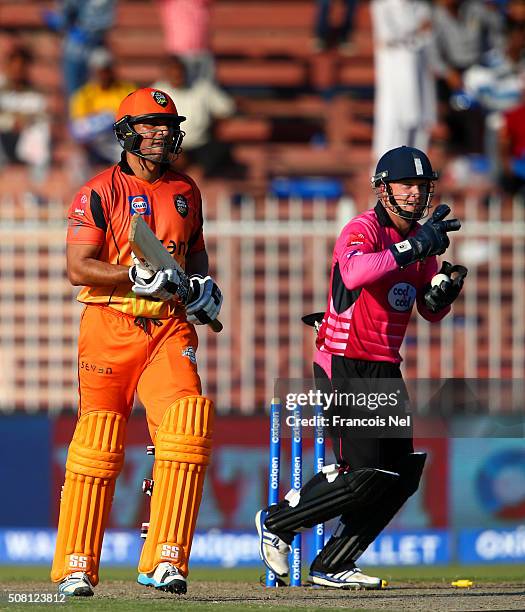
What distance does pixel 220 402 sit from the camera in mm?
10750

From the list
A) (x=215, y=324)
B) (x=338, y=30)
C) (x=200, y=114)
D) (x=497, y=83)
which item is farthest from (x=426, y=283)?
(x=338, y=30)

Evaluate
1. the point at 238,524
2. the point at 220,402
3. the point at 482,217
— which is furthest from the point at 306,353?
the point at 482,217

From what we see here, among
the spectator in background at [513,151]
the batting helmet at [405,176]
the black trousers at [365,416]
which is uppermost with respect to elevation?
the spectator in background at [513,151]

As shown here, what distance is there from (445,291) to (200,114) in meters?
6.87

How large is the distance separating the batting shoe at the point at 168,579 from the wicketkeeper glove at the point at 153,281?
1096 mm

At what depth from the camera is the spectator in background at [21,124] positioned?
13438 millimetres

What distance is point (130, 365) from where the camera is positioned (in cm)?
614

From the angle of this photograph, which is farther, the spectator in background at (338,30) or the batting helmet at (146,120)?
the spectator in background at (338,30)

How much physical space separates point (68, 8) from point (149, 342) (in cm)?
817

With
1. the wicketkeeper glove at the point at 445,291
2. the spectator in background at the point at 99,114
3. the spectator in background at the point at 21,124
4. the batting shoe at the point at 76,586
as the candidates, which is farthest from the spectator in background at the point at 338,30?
the batting shoe at the point at 76,586

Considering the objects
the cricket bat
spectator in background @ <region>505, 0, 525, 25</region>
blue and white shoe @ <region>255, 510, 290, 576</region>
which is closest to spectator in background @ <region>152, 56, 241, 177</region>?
spectator in background @ <region>505, 0, 525, 25</region>

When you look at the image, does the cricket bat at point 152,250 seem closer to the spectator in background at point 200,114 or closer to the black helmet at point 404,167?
the black helmet at point 404,167

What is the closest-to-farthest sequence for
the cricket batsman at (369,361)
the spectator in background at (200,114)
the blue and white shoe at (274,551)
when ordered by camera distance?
the cricket batsman at (369,361), the blue and white shoe at (274,551), the spectator in background at (200,114)

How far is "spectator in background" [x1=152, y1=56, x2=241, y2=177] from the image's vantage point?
1283 cm
